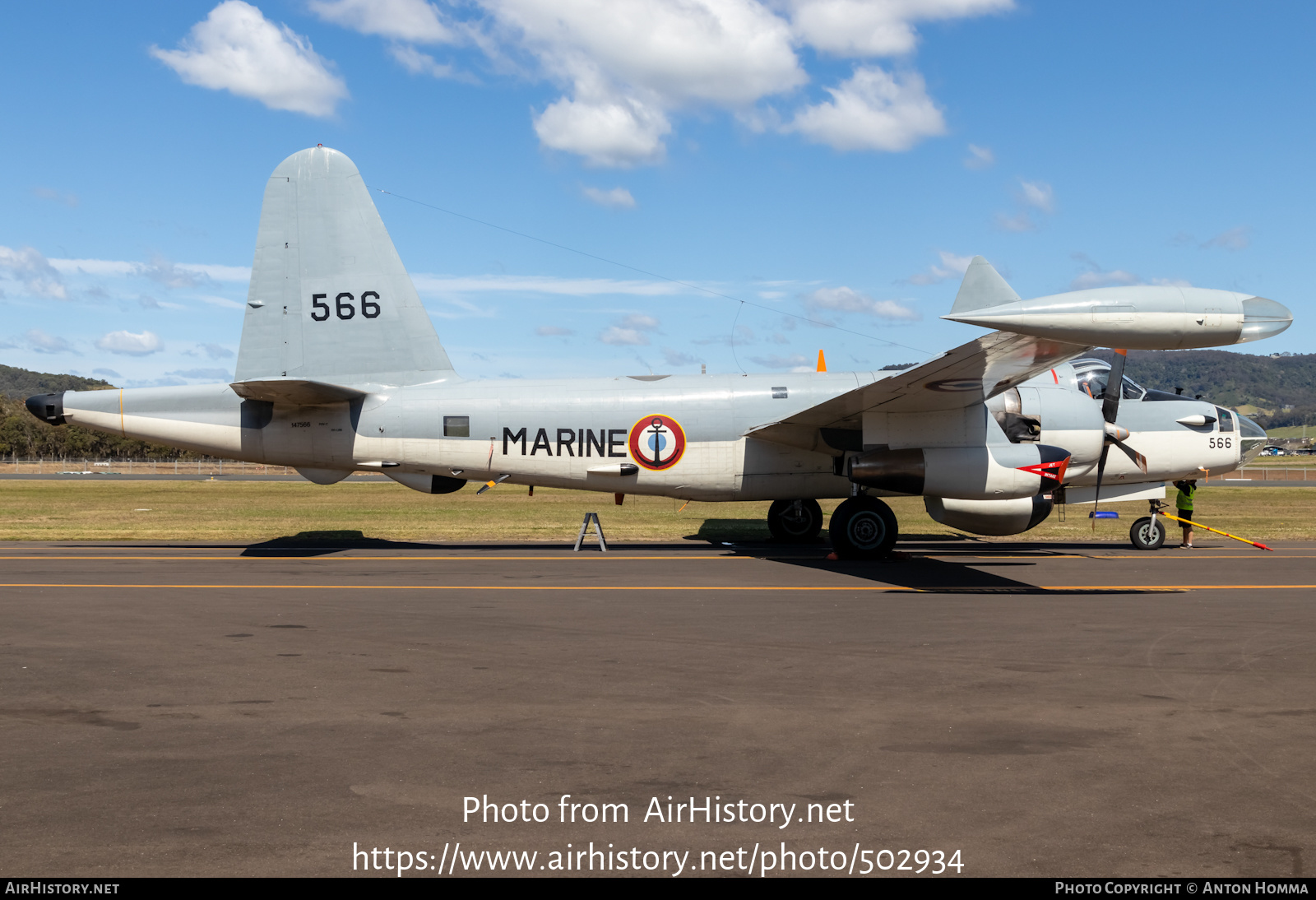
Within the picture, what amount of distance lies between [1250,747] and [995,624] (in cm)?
495

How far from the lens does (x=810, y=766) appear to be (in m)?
6.13

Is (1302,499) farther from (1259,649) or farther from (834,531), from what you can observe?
(1259,649)

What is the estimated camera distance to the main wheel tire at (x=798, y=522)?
22.0 meters

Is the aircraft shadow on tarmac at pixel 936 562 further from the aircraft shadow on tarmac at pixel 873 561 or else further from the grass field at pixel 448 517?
the grass field at pixel 448 517

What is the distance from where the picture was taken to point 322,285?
1973 cm

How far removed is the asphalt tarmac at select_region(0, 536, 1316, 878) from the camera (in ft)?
16.1

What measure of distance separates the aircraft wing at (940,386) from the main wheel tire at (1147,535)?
17.2 feet

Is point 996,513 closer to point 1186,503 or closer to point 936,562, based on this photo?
point 936,562

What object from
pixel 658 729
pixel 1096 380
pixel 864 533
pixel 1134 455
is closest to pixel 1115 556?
Result: pixel 1134 455

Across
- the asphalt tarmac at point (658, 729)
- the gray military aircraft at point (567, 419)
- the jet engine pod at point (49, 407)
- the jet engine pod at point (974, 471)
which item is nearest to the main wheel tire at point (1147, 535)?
the gray military aircraft at point (567, 419)

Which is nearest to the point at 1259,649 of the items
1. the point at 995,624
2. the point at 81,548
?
the point at 995,624

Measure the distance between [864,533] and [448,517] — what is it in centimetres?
1637

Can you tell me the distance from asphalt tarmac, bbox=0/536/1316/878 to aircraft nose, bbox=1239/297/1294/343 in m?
3.45

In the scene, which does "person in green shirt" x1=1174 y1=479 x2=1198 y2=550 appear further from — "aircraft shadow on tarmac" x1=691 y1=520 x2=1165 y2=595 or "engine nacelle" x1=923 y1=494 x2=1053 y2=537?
"engine nacelle" x1=923 y1=494 x2=1053 y2=537
